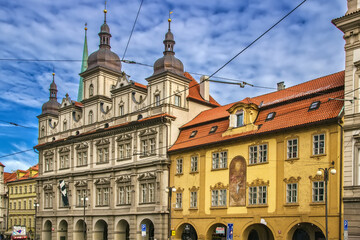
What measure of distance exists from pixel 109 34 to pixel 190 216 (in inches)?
949

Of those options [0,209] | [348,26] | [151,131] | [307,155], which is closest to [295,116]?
[307,155]

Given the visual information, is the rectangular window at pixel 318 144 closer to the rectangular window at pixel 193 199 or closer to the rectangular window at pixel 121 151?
the rectangular window at pixel 193 199

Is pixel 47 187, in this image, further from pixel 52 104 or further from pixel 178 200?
pixel 178 200

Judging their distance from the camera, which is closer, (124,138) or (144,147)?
(144,147)

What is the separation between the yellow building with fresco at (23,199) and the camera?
78938 mm

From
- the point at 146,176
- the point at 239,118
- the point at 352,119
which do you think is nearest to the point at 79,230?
the point at 146,176

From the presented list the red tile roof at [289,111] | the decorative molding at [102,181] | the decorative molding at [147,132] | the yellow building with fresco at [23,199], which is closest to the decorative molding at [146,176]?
the red tile roof at [289,111]

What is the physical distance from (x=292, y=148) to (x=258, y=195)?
14.3 ft

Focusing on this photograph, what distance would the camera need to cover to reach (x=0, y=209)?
305 ft

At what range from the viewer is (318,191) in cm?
3116

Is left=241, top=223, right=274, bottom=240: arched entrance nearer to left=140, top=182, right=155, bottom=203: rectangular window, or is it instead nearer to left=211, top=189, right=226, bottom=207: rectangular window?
left=211, top=189, right=226, bottom=207: rectangular window

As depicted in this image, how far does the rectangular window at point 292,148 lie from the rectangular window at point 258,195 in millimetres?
3059

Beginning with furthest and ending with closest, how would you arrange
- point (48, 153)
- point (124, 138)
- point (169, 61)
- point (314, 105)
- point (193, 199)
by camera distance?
point (48, 153) → point (124, 138) → point (169, 61) → point (193, 199) → point (314, 105)

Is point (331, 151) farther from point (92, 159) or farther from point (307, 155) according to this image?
point (92, 159)
